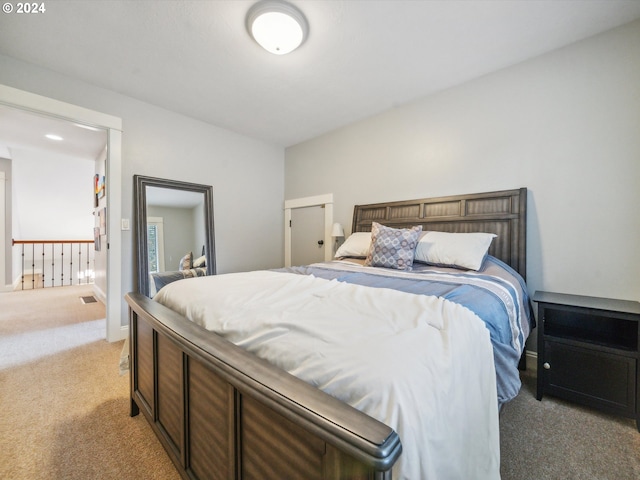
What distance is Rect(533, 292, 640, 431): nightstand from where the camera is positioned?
5.04 ft

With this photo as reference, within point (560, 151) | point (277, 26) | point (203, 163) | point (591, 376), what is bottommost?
point (591, 376)

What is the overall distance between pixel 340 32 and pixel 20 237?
7789 millimetres

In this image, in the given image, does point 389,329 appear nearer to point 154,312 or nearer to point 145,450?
point 154,312

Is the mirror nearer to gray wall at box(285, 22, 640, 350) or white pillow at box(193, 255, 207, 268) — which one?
white pillow at box(193, 255, 207, 268)

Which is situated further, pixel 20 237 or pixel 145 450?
pixel 20 237

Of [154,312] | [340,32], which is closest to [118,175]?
[154,312]

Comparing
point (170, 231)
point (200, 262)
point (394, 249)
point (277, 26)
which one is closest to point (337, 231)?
point (394, 249)

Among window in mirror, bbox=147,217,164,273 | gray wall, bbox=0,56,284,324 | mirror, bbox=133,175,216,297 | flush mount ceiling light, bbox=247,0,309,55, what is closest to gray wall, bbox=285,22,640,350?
flush mount ceiling light, bbox=247,0,309,55

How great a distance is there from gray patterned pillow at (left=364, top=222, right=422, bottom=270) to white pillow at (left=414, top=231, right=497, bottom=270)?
11 centimetres

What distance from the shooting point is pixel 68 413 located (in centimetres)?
162

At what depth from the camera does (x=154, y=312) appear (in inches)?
49.9

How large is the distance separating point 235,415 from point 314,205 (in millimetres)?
3344

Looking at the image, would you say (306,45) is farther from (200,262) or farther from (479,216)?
(200,262)

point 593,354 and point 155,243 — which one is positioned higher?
point 155,243
